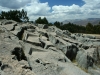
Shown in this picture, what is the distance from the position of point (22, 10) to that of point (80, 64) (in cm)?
6604

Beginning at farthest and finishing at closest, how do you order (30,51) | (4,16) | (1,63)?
1. (4,16)
2. (30,51)
3. (1,63)

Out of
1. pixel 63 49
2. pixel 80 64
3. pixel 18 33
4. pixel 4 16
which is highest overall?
pixel 4 16

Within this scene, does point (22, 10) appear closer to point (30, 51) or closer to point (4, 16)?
point (4, 16)

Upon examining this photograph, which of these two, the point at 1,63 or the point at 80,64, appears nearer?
the point at 1,63

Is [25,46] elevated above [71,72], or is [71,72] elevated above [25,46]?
[25,46]

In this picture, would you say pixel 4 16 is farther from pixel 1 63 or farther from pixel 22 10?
pixel 1 63

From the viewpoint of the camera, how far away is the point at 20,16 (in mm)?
75500

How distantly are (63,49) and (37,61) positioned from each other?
23.8 feet

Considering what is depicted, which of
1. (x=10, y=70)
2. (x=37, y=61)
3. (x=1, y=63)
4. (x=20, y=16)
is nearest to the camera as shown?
(x=10, y=70)

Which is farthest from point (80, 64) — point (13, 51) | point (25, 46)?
point (13, 51)

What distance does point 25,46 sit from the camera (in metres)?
18.3

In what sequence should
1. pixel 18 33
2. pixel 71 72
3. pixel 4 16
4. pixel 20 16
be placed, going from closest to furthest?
pixel 71 72 → pixel 18 33 → pixel 4 16 → pixel 20 16

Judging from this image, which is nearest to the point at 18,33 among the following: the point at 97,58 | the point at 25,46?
the point at 25,46

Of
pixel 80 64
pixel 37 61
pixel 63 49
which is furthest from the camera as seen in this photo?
pixel 63 49
